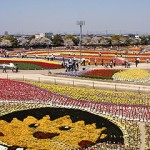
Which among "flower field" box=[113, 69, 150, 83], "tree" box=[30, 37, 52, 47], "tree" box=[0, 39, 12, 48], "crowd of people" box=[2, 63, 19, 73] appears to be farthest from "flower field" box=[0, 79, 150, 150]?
"tree" box=[30, 37, 52, 47]

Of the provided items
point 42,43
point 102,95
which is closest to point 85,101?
point 102,95

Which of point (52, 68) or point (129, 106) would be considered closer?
point (129, 106)

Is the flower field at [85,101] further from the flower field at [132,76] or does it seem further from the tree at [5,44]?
the tree at [5,44]

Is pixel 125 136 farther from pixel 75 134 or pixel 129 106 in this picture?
pixel 129 106

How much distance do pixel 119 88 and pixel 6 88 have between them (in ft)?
38.5

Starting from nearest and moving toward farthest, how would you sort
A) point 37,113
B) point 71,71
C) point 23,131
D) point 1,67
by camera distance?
point 23,131 → point 37,113 → point 71,71 → point 1,67

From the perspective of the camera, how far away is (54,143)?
2239 cm

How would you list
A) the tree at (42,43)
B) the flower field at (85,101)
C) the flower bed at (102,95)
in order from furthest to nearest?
the tree at (42,43) → the flower bed at (102,95) → the flower field at (85,101)

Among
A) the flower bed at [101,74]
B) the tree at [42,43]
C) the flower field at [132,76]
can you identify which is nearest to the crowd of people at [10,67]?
the flower bed at [101,74]

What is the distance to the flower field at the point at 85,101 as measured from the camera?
2698 centimetres

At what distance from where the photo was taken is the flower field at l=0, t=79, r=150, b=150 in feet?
88.5

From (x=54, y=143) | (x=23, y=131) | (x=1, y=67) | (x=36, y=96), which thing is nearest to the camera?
(x=54, y=143)

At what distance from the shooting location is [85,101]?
3225cm

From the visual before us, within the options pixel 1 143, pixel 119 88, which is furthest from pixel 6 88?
pixel 1 143
